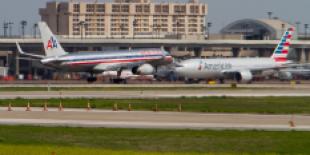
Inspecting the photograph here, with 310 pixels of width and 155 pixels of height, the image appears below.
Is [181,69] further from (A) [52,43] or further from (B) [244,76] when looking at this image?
(A) [52,43]

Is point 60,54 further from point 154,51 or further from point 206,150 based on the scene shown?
point 206,150

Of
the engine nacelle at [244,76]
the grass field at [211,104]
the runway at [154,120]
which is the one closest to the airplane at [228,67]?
the engine nacelle at [244,76]

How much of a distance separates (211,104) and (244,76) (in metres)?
62.0

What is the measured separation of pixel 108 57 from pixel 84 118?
249 ft

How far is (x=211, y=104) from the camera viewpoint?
71125 millimetres

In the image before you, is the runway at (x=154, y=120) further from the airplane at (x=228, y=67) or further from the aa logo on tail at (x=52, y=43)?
the airplane at (x=228, y=67)

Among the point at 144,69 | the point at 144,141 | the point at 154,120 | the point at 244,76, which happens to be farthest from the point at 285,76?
the point at 144,141

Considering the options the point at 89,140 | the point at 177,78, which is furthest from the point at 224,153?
the point at 177,78

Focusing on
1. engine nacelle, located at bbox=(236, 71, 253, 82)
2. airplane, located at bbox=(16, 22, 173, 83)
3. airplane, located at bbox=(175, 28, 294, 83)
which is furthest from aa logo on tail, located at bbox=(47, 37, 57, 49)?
engine nacelle, located at bbox=(236, 71, 253, 82)

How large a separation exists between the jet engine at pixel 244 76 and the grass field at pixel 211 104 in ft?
→ 165

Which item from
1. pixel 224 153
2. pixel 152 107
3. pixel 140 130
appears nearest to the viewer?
pixel 224 153

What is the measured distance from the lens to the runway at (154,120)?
1986 inches

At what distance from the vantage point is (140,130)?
47469 millimetres

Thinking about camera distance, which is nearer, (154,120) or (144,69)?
(154,120)
